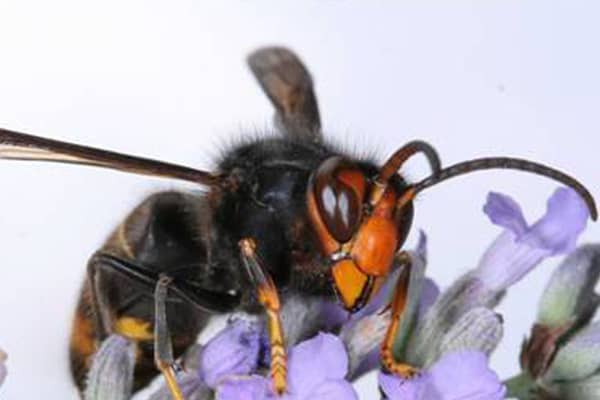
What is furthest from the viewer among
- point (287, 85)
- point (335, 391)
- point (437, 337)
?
point (287, 85)

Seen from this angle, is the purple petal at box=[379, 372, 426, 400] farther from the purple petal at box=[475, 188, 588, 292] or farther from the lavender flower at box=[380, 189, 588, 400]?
the purple petal at box=[475, 188, 588, 292]

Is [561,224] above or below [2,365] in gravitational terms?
above

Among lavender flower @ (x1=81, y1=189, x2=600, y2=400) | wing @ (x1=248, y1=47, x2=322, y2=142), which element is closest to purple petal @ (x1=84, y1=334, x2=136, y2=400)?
lavender flower @ (x1=81, y1=189, x2=600, y2=400)

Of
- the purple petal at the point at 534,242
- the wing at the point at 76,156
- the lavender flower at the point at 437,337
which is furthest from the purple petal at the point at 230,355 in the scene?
the purple petal at the point at 534,242

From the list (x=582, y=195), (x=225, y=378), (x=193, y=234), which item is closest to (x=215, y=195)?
(x=193, y=234)

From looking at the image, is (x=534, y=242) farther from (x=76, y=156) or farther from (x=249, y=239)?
(x=76, y=156)

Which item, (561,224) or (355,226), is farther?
(561,224)

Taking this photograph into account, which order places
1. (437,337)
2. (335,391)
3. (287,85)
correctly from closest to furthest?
(335,391) < (437,337) < (287,85)

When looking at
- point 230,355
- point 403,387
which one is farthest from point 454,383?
point 230,355

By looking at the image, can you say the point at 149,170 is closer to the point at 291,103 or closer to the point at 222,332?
the point at 222,332
